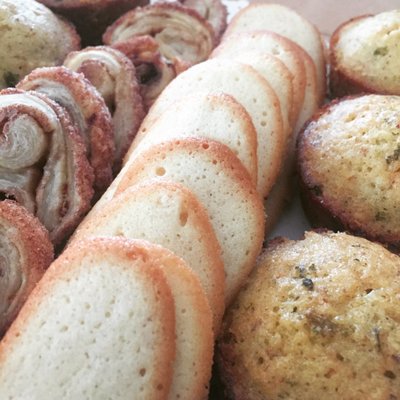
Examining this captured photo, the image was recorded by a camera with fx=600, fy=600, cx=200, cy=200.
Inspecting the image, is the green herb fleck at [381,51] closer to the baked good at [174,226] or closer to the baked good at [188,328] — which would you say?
the baked good at [174,226]

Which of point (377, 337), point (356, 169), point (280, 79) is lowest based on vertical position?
point (377, 337)

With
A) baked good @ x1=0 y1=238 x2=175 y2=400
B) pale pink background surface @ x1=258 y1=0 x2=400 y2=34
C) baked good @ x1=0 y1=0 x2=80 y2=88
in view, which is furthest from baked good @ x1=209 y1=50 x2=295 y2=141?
pale pink background surface @ x1=258 y1=0 x2=400 y2=34

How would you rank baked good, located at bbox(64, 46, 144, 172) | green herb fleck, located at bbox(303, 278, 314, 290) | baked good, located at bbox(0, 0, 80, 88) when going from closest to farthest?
green herb fleck, located at bbox(303, 278, 314, 290) < baked good, located at bbox(64, 46, 144, 172) < baked good, located at bbox(0, 0, 80, 88)

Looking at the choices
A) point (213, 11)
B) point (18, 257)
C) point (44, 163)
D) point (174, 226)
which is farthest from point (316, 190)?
point (213, 11)

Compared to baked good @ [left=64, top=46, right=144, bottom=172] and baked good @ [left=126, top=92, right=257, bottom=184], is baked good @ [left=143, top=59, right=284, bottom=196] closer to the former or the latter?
baked good @ [left=126, top=92, right=257, bottom=184]

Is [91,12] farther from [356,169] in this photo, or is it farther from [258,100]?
[356,169]

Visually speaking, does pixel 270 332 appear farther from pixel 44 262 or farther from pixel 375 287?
pixel 44 262
